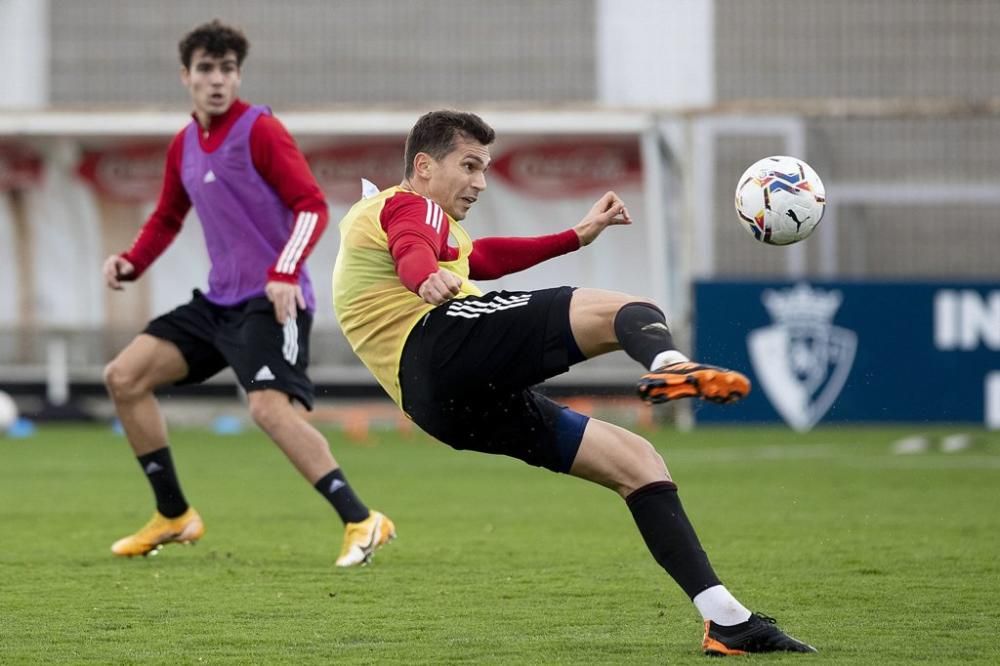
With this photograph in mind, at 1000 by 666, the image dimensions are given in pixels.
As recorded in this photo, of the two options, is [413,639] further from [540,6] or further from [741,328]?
[540,6]

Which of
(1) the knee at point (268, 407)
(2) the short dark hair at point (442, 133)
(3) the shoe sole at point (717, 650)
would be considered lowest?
(3) the shoe sole at point (717, 650)

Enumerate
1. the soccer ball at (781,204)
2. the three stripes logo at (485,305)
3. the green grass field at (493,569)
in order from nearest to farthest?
the three stripes logo at (485,305) < the green grass field at (493,569) < the soccer ball at (781,204)

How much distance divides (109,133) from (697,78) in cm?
765

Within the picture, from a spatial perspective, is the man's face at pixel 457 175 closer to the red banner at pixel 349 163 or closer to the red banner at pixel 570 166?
the red banner at pixel 570 166

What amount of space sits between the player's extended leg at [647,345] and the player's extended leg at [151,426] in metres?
3.08

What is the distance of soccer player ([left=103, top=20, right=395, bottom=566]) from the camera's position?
7.46 meters

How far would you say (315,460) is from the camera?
24.2ft

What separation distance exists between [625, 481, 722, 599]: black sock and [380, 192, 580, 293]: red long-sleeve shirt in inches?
37.9

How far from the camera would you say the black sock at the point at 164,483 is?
7.65 meters

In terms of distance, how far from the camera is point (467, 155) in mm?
5508

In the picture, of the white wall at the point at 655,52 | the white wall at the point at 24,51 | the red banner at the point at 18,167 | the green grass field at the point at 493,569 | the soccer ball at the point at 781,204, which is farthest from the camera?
the white wall at the point at 24,51

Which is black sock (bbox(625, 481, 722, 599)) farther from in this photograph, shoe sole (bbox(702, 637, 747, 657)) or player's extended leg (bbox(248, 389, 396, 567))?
player's extended leg (bbox(248, 389, 396, 567))

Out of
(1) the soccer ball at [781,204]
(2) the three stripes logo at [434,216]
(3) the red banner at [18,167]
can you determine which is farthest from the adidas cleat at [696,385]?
(3) the red banner at [18,167]

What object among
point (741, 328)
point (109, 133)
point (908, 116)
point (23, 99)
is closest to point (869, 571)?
point (741, 328)
